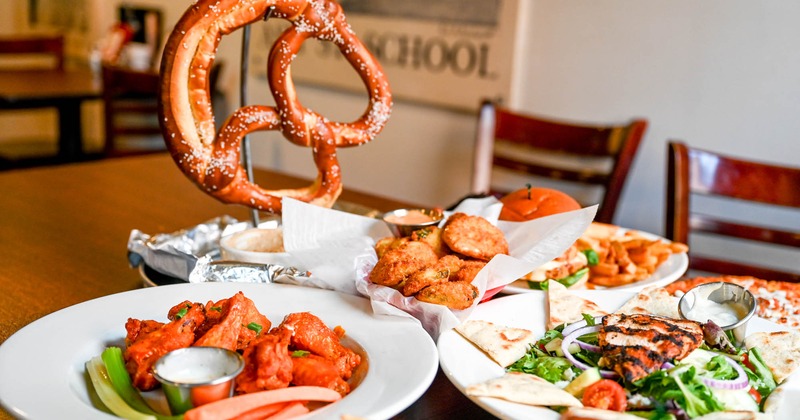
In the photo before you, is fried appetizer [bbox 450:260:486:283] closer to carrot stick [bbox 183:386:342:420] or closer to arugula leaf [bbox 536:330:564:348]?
arugula leaf [bbox 536:330:564:348]

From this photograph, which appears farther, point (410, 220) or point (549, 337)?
point (410, 220)

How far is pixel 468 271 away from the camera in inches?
50.9

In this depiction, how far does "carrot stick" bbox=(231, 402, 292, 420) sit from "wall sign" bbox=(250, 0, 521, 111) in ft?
8.65

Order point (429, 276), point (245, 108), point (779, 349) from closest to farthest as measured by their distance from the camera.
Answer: point (779, 349) → point (429, 276) → point (245, 108)

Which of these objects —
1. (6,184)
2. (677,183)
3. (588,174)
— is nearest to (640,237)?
(677,183)

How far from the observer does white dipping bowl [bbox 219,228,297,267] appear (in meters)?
1.44

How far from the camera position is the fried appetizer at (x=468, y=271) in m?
1.28

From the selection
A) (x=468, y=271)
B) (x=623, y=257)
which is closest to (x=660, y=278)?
(x=623, y=257)

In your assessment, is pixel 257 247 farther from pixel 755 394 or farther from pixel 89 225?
pixel 755 394

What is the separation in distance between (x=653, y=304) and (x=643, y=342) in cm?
26

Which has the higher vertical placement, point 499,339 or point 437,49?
point 437,49

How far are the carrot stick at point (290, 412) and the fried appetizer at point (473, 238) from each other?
0.47 metres

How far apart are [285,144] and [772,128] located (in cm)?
278

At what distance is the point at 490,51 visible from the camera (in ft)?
11.3
